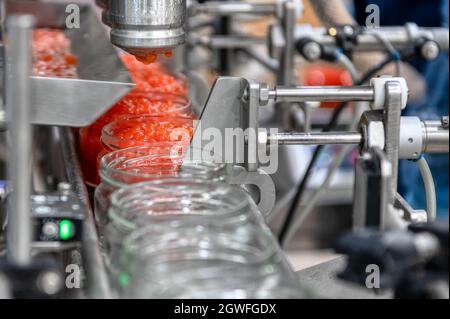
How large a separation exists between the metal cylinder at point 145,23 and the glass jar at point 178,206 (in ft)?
0.83

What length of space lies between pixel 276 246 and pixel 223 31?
193 cm

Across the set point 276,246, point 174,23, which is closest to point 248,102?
point 174,23

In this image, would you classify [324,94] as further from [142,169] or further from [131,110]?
[131,110]

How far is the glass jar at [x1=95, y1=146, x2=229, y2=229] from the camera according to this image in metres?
1.13

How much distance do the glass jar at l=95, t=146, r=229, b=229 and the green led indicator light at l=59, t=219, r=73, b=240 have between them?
136 mm

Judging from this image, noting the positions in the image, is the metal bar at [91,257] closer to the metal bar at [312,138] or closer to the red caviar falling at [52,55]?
the red caviar falling at [52,55]

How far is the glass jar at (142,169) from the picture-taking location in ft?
3.71

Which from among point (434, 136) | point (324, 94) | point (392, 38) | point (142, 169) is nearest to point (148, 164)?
point (142, 169)

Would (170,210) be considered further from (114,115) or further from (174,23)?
(114,115)

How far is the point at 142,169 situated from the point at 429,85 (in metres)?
2.19

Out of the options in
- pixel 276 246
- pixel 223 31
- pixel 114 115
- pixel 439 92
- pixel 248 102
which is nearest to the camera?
pixel 276 246

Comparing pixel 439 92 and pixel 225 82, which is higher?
pixel 225 82

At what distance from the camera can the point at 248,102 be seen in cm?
121

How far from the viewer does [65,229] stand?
0.99 meters
